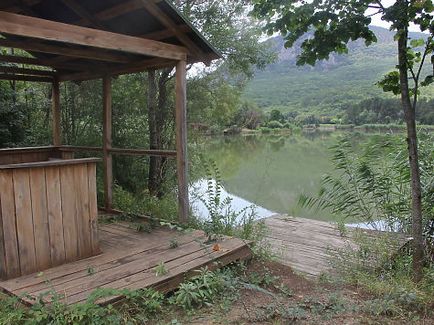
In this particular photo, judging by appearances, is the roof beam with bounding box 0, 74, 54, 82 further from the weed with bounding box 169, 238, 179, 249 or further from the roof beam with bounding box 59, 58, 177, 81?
the weed with bounding box 169, 238, 179, 249

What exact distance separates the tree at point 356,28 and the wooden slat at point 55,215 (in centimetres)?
248

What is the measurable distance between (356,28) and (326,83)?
245ft

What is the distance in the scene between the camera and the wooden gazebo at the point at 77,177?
326 cm

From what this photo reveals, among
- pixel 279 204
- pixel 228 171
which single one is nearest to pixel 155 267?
pixel 279 204

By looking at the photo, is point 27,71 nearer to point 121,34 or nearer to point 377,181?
point 121,34

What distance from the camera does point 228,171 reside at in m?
15.0

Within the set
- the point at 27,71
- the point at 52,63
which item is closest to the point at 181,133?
the point at 52,63

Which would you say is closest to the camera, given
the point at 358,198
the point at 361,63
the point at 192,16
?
the point at 358,198

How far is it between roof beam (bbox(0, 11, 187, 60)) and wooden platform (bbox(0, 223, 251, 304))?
2.16 m

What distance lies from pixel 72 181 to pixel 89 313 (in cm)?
147

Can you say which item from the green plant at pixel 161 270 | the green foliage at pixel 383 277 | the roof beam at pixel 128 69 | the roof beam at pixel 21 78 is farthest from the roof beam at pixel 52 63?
the green foliage at pixel 383 277

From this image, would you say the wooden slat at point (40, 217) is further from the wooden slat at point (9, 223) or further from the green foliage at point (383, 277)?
the green foliage at point (383, 277)

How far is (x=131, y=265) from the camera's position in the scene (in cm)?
361

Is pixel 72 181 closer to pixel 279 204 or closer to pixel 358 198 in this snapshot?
pixel 358 198
